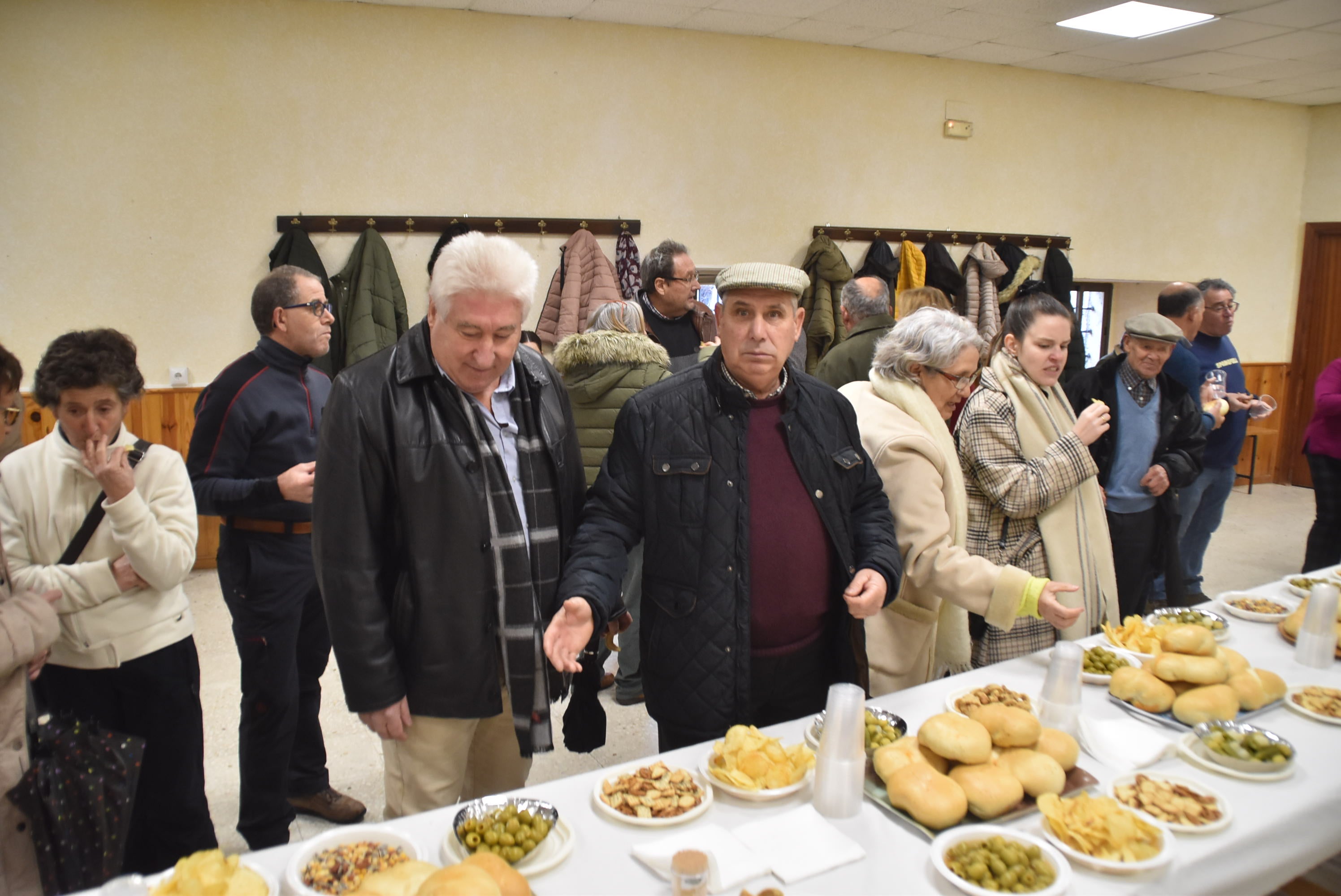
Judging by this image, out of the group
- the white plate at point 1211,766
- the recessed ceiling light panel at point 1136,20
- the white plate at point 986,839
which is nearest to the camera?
Answer: the white plate at point 986,839

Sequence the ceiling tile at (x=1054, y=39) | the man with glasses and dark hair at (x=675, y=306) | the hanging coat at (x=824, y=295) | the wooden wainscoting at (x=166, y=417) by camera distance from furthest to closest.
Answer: the hanging coat at (x=824, y=295)
the ceiling tile at (x=1054, y=39)
the wooden wainscoting at (x=166, y=417)
the man with glasses and dark hair at (x=675, y=306)

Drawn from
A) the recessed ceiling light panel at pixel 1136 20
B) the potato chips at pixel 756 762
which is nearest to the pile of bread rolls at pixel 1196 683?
the potato chips at pixel 756 762

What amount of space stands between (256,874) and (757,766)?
746 millimetres

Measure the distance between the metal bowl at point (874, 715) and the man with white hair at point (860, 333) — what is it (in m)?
1.93

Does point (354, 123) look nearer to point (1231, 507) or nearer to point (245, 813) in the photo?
point (245, 813)

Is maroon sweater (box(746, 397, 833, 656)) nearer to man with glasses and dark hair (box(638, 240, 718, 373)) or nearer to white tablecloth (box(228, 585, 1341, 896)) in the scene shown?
white tablecloth (box(228, 585, 1341, 896))

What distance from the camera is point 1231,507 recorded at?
6.96m

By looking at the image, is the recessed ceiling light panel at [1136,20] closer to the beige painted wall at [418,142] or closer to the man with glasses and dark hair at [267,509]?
the beige painted wall at [418,142]

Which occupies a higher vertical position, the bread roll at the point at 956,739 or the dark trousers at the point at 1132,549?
the bread roll at the point at 956,739

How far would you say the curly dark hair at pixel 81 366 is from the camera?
1871mm

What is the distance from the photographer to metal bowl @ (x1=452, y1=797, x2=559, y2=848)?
1.30m

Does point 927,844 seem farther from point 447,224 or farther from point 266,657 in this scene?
point 447,224

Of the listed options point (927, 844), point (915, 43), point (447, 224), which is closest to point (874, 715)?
A: point (927, 844)

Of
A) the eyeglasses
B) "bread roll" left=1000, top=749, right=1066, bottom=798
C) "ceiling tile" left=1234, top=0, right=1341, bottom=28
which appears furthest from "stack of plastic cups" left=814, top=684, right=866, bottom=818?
"ceiling tile" left=1234, top=0, right=1341, bottom=28
